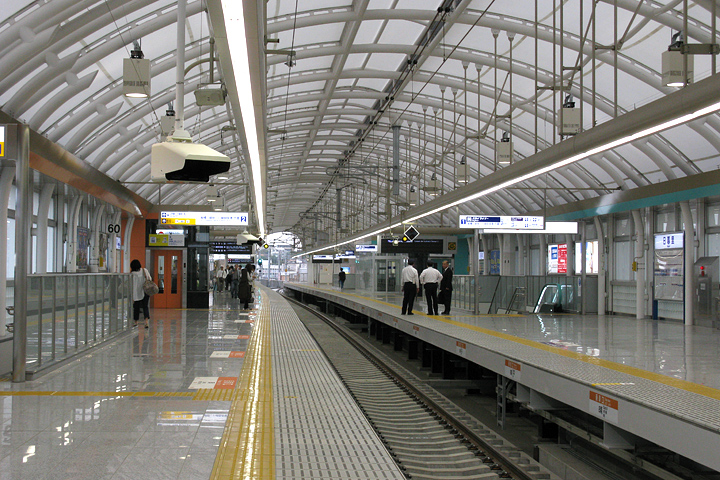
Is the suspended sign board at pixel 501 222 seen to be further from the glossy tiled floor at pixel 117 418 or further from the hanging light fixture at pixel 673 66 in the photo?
the hanging light fixture at pixel 673 66

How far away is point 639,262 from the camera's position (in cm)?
2020

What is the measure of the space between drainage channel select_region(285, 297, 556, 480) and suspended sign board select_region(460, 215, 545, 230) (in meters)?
5.32

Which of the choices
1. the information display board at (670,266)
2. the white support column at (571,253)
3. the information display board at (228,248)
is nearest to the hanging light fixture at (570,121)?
the information display board at (670,266)

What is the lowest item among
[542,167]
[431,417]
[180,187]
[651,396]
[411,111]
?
[431,417]

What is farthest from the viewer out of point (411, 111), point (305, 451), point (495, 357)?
point (411, 111)

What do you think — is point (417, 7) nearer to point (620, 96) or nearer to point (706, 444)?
point (620, 96)

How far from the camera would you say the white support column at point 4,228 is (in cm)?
938

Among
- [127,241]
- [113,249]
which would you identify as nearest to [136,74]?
[127,241]

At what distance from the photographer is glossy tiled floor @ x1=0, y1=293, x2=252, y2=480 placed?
4.69 meters

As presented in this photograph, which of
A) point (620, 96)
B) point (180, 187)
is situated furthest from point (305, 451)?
point (180, 187)

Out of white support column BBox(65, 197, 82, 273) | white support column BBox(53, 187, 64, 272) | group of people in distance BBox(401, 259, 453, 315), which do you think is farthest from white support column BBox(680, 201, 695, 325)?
white support column BBox(53, 187, 64, 272)

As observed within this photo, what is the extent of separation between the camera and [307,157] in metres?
33.6

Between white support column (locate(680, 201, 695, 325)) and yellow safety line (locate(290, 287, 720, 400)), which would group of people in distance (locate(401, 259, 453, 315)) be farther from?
white support column (locate(680, 201, 695, 325))

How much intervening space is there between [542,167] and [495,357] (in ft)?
9.69
